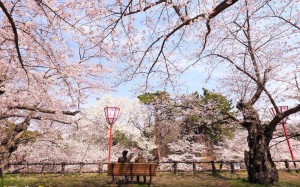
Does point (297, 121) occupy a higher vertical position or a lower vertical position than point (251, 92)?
lower

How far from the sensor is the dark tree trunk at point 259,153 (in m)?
7.65

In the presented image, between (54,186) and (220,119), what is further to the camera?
(220,119)

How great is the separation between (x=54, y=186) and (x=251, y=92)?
32.4 ft

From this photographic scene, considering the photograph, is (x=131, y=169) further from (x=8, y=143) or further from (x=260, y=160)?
(x=8, y=143)

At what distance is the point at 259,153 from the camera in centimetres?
781

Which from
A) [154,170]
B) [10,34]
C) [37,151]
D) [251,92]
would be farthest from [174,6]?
[37,151]

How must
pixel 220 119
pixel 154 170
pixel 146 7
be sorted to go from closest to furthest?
pixel 146 7, pixel 154 170, pixel 220 119

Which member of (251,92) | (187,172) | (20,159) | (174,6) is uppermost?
(174,6)

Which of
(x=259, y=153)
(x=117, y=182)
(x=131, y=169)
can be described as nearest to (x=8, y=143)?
(x=117, y=182)

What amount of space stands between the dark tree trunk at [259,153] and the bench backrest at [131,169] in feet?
13.6

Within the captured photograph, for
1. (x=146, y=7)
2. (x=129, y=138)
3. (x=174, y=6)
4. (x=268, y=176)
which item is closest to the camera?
(x=146, y=7)

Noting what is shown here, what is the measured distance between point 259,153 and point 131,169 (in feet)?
16.7

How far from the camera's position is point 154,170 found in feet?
22.4

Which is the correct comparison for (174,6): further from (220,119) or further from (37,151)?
(37,151)
